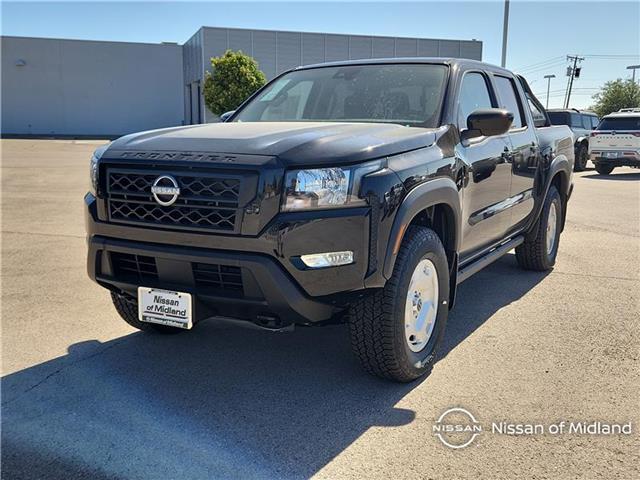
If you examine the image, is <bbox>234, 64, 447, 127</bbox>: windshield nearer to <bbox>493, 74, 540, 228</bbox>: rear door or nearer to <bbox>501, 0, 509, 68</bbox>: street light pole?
<bbox>493, 74, 540, 228</bbox>: rear door

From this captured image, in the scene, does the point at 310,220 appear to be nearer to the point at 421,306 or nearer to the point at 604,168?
the point at 421,306

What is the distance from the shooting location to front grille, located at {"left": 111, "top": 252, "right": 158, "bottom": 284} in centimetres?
327

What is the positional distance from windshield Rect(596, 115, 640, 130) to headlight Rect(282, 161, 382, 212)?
57.9ft

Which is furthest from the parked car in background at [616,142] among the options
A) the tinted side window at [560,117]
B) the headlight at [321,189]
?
the headlight at [321,189]

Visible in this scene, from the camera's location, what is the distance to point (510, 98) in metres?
5.34

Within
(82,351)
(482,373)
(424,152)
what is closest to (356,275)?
(424,152)

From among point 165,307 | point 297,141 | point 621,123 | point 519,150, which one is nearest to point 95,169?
point 165,307

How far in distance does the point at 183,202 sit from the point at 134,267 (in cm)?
55

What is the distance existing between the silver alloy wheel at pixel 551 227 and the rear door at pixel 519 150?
2.46 feet

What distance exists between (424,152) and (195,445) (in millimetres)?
1978

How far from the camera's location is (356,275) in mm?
2979

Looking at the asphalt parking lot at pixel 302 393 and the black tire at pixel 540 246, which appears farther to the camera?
the black tire at pixel 540 246

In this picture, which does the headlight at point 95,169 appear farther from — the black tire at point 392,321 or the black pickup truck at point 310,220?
the black tire at point 392,321

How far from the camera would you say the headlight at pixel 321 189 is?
2932 mm
